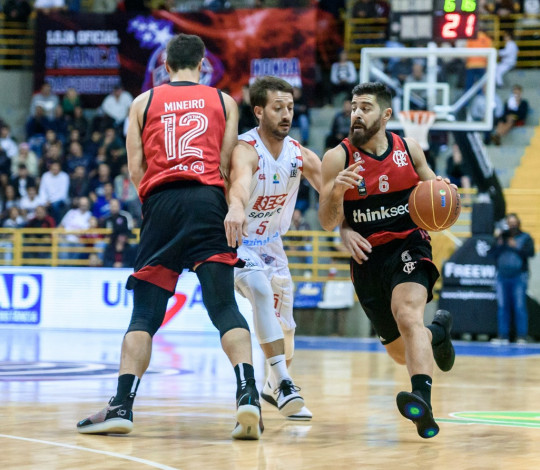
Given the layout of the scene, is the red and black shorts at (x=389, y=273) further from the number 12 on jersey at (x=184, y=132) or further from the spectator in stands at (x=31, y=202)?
the spectator in stands at (x=31, y=202)

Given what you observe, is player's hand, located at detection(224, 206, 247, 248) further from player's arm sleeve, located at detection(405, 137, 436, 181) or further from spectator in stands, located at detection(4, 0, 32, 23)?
spectator in stands, located at detection(4, 0, 32, 23)

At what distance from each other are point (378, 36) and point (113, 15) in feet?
19.3

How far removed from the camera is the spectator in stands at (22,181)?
21141 millimetres

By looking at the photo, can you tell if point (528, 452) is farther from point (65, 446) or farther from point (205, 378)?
point (205, 378)

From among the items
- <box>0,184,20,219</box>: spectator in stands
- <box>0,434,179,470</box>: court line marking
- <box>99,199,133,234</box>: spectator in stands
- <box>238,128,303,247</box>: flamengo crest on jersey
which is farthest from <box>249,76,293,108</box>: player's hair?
<box>0,184,20,219</box>: spectator in stands

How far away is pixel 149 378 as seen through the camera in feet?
32.2

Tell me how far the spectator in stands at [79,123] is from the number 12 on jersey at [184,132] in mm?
16554

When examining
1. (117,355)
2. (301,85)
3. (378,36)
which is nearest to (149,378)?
(117,355)

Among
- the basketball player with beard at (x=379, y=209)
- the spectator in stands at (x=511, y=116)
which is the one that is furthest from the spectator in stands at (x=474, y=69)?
the basketball player with beard at (x=379, y=209)

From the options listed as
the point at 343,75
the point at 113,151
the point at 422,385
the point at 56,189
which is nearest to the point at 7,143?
the point at 56,189

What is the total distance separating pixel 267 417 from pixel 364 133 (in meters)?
1.97

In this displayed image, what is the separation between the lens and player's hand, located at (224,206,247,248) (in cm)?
603

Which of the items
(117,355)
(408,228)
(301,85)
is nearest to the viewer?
(408,228)

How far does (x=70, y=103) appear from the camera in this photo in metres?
23.4
